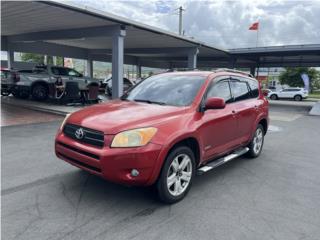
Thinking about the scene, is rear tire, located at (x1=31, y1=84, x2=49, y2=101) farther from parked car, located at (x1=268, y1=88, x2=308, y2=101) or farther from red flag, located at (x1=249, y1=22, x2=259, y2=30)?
parked car, located at (x1=268, y1=88, x2=308, y2=101)

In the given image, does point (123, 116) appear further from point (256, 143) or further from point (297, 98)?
point (297, 98)

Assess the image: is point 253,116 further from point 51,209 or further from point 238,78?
point 51,209

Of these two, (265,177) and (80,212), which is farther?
(265,177)

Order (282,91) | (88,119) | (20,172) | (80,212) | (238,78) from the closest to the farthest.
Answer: (80,212) < (88,119) < (20,172) < (238,78) < (282,91)

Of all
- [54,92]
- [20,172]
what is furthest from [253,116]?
[54,92]

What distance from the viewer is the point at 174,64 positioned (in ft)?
123

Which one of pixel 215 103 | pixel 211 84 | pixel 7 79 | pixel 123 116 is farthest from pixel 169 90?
pixel 7 79

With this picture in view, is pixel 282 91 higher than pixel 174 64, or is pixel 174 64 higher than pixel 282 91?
pixel 174 64

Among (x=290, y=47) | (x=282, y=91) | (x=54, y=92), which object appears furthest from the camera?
(x=282, y=91)

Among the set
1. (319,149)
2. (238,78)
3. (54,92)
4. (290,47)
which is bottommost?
(319,149)

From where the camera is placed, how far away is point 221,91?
4816mm

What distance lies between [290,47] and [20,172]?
67.2ft

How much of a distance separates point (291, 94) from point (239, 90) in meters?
31.5

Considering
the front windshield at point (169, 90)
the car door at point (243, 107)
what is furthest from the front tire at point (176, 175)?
the car door at point (243, 107)
